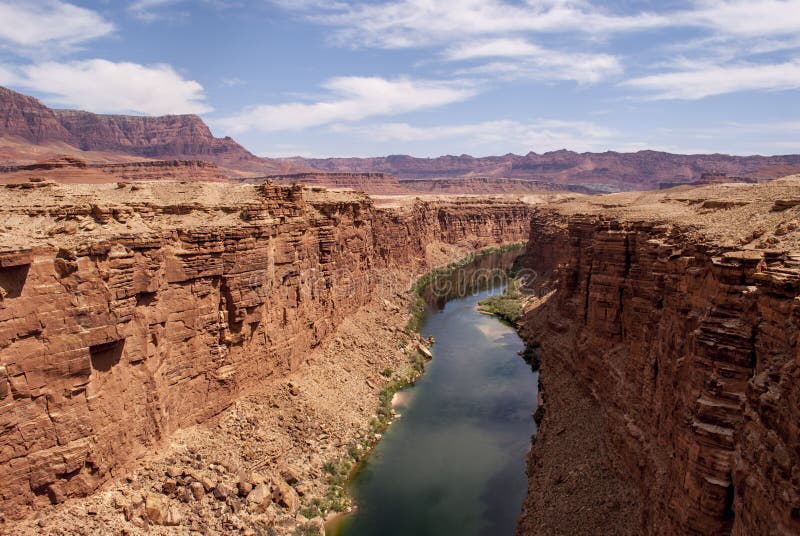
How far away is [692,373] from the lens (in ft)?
41.4

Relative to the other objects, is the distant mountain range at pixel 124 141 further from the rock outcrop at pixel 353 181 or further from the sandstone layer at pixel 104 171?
the rock outcrop at pixel 353 181

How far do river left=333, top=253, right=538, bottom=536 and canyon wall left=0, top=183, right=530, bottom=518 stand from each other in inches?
293

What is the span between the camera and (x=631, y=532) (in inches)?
614

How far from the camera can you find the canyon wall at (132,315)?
14016mm

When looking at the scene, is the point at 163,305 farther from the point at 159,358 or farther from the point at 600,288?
the point at 600,288

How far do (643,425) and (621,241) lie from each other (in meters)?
9.11

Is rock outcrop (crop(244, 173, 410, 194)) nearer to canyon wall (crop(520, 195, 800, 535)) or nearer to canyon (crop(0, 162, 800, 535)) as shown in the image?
canyon (crop(0, 162, 800, 535))

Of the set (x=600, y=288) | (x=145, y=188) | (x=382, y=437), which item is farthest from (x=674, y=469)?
(x=145, y=188)

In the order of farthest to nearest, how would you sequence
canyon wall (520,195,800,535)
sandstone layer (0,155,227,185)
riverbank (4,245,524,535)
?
sandstone layer (0,155,227,185) < riverbank (4,245,524,535) < canyon wall (520,195,800,535)

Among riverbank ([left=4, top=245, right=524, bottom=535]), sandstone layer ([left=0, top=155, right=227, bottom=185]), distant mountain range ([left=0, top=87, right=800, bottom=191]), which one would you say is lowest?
riverbank ([left=4, top=245, right=524, bottom=535])

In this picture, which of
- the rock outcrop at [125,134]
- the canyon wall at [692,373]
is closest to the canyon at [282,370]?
the canyon wall at [692,373]

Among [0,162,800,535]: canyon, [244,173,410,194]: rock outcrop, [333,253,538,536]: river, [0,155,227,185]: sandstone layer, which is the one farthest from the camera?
[244,173,410,194]: rock outcrop

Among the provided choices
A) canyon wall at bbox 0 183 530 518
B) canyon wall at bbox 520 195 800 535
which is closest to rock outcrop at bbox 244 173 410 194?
canyon wall at bbox 0 183 530 518

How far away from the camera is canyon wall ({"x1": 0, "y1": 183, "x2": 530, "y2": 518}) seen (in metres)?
14.0
